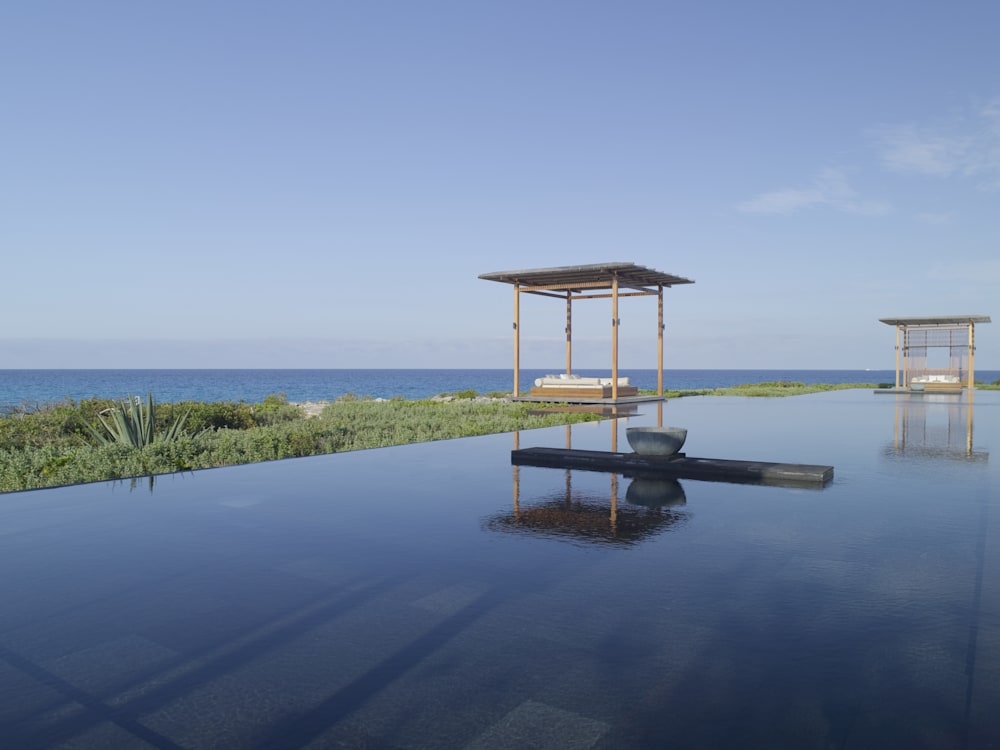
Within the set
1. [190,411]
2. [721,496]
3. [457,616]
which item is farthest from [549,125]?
[457,616]

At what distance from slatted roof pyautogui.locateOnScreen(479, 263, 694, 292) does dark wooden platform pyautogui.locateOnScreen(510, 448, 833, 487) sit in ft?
35.0

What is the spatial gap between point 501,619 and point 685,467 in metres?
4.79

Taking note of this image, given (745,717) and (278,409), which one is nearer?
(745,717)

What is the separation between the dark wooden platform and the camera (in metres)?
7.12

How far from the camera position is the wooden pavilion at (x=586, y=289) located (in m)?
19.2

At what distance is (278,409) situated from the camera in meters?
16.9

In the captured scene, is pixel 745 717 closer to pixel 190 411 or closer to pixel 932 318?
pixel 190 411

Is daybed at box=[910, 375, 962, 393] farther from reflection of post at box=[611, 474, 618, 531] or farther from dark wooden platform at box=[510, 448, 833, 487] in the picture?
reflection of post at box=[611, 474, 618, 531]

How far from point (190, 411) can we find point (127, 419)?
3.07 metres

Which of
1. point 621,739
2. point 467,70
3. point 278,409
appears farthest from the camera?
point 467,70

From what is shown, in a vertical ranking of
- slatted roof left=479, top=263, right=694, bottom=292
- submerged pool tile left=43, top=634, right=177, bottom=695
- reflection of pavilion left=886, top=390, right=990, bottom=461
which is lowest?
reflection of pavilion left=886, top=390, right=990, bottom=461

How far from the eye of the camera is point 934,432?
12461 millimetres

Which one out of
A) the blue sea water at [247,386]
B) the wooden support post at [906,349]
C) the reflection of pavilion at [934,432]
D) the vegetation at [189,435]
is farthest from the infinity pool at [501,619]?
the wooden support post at [906,349]

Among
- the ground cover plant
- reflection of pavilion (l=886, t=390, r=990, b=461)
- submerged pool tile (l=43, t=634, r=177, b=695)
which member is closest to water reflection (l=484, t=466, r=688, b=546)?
submerged pool tile (l=43, t=634, r=177, b=695)
